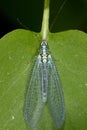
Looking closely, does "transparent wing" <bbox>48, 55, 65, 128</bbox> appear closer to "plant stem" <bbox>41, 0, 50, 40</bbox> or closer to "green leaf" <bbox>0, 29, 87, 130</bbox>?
"green leaf" <bbox>0, 29, 87, 130</bbox>

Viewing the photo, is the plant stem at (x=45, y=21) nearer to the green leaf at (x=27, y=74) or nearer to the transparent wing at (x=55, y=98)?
the green leaf at (x=27, y=74)

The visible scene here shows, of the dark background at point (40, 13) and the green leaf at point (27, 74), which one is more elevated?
the dark background at point (40, 13)

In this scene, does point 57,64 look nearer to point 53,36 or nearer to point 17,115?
point 53,36

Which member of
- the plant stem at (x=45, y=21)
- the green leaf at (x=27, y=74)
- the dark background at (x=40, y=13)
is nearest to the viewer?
the green leaf at (x=27, y=74)

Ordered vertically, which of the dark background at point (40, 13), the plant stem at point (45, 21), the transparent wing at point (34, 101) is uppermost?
the dark background at point (40, 13)

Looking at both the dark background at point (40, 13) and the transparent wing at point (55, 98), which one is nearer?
→ the transparent wing at point (55, 98)

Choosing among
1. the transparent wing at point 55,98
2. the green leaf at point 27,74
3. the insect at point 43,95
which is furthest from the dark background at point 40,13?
the green leaf at point 27,74

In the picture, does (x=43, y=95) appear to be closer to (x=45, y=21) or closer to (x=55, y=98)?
(x=55, y=98)
